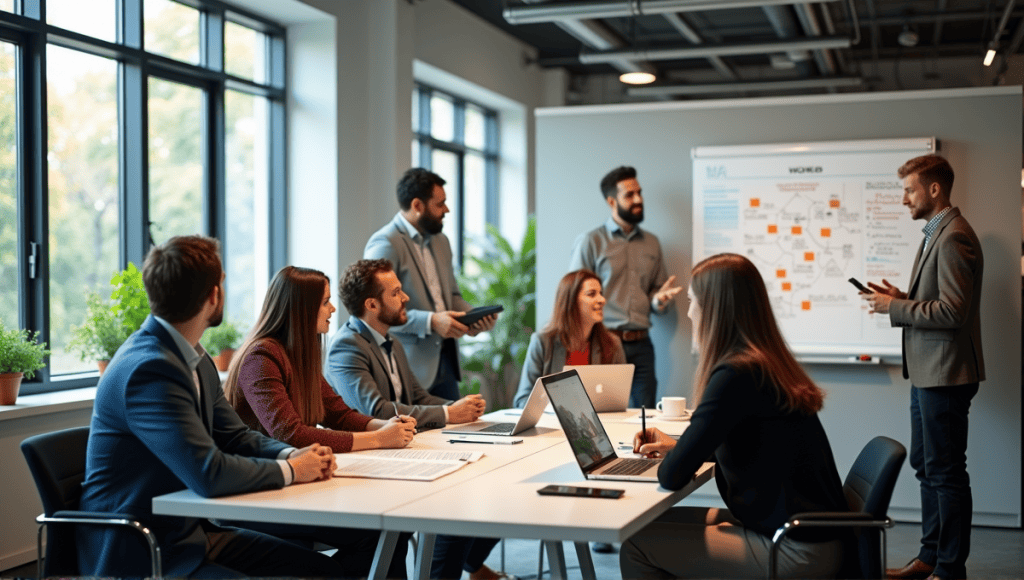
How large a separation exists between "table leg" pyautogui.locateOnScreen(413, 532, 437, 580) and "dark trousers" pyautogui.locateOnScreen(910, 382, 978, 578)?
230 centimetres

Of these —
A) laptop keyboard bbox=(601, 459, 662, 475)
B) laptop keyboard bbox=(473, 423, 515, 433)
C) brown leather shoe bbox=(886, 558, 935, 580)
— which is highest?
laptop keyboard bbox=(601, 459, 662, 475)

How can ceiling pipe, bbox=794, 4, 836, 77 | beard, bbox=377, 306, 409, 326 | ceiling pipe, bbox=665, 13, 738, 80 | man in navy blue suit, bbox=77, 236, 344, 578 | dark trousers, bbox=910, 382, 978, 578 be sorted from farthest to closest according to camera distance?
1. ceiling pipe, bbox=665, 13, 738, 80
2. ceiling pipe, bbox=794, 4, 836, 77
3. dark trousers, bbox=910, 382, 978, 578
4. beard, bbox=377, 306, 409, 326
5. man in navy blue suit, bbox=77, 236, 344, 578

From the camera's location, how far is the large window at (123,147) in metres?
4.64

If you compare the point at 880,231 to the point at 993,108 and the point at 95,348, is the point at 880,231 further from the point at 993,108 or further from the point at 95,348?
the point at 95,348

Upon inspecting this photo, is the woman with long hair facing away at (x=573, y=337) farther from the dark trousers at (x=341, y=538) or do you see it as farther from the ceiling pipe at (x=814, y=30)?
the ceiling pipe at (x=814, y=30)

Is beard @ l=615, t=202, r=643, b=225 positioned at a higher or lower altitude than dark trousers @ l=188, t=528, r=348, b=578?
higher

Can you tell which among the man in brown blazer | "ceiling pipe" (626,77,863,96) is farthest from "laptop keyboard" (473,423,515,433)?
"ceiling pipe" (626,77,863,96)

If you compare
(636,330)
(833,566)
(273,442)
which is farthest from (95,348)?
(833,566)

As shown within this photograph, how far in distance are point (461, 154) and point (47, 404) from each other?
17.9 ft

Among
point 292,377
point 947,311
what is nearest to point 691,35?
point 947,311

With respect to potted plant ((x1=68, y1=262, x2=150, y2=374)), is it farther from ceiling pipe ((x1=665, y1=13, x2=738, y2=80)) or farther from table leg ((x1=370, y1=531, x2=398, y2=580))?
ceiling pipe ((x1=665, y1=13, x2=738, y2=80))

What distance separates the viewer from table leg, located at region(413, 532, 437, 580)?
2.82 metres

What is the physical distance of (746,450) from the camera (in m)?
2.44

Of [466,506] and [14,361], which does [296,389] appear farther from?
[14,361]
